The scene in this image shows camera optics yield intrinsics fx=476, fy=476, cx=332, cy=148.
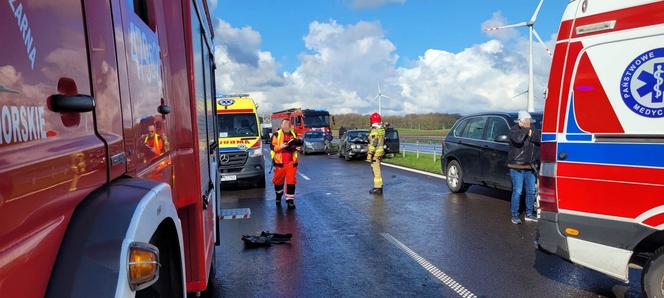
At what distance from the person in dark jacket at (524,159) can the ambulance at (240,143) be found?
22.1ft

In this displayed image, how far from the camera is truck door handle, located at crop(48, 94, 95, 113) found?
122cm

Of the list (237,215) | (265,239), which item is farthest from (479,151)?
(237,215)

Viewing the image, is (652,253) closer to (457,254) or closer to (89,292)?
(457,254)

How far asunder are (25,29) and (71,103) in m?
0.23

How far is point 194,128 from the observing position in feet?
10.4

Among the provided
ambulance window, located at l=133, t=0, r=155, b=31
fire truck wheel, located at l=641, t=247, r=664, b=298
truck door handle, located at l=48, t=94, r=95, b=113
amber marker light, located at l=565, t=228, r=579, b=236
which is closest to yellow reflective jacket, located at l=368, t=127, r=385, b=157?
amber marker light, located at l=565, t=228, r=579, b=236

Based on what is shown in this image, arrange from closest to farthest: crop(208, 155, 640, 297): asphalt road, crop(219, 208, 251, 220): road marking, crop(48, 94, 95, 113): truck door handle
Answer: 1. crop(48, 94, 95, 113): truck door handle
2. crop(208, 155, 640, 297): asphalt road
3. crop(219, 208, 251, 220): road marking

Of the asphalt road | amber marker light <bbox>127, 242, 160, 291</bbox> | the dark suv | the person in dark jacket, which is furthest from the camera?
the dark suv

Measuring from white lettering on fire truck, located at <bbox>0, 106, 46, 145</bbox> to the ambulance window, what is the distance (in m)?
1.16

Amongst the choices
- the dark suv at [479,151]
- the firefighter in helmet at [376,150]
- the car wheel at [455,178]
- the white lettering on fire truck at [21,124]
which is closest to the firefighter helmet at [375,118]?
the firefighter in helmet at [376,150]

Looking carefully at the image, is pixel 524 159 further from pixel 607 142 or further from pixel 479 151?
pixel 607 142

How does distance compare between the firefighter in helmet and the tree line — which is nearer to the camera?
the firefighter in helmet

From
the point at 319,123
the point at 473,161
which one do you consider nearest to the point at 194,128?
the point at 473,161

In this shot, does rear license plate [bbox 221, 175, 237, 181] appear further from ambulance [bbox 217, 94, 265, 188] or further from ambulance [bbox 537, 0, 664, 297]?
ambulance [bbox 537, 0, 664, 297]
